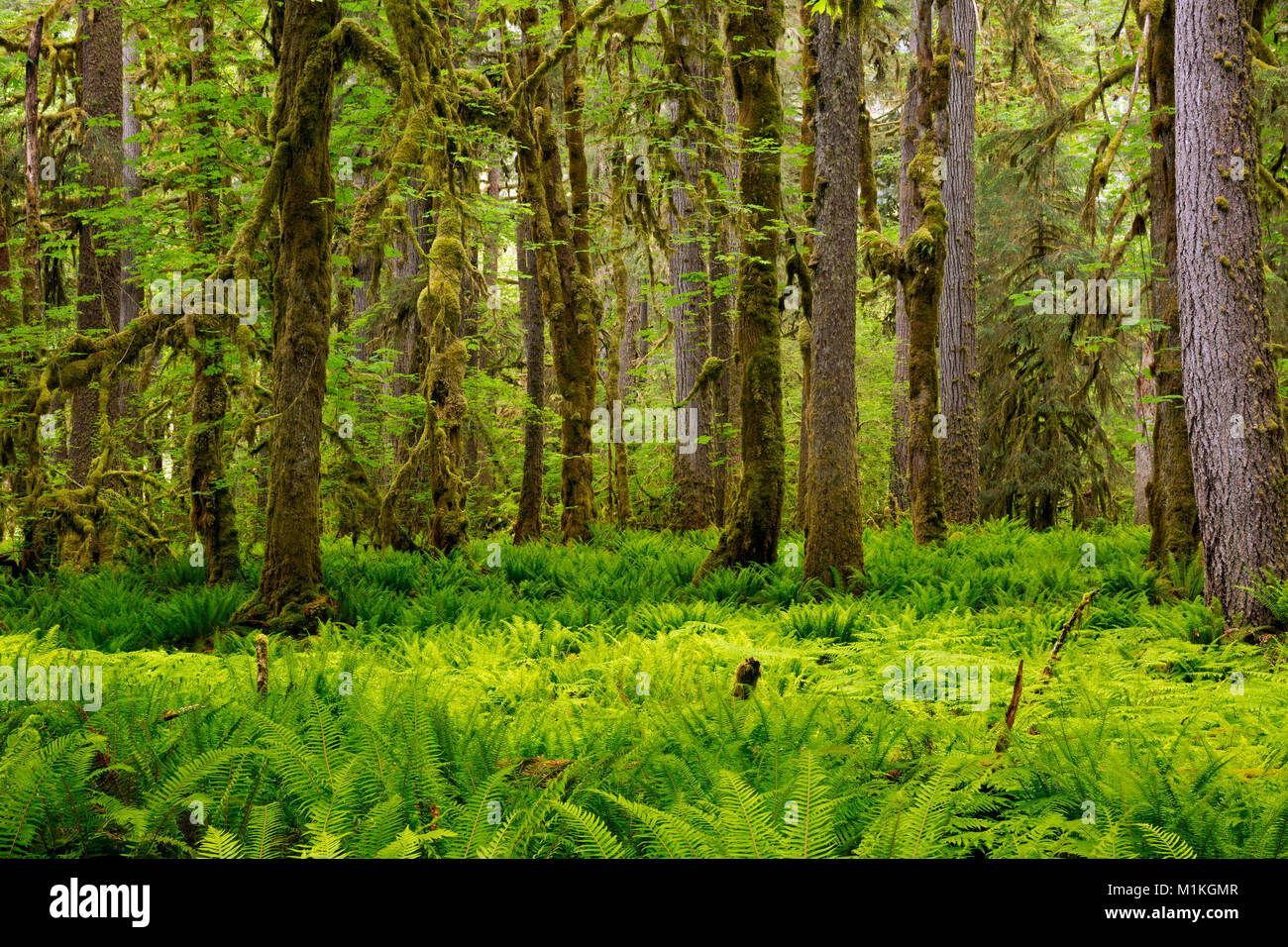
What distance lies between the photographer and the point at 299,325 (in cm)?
756

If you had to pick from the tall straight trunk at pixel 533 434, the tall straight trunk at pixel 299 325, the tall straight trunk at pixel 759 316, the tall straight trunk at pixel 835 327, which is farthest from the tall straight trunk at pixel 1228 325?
the tall straight trunk at pixel 533 434

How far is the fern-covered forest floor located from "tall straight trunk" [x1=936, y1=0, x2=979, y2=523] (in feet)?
16.7

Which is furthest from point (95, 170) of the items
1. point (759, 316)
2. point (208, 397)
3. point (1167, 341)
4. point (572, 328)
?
point (1167, 341)

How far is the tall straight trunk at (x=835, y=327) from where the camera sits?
8.80m

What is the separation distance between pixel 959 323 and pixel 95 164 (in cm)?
1172

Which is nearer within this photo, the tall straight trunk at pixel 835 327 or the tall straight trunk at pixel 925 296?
the tall straight trunk at pixel 835 327

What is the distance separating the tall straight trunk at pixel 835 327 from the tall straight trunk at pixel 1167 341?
2843mm

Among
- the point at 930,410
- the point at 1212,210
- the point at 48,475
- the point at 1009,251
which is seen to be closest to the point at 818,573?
the point at 930,410

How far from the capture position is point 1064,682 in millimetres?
5188

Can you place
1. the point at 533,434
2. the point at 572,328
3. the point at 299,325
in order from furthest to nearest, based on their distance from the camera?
the point at 533,434
the point at 572,328
the point at 299,325

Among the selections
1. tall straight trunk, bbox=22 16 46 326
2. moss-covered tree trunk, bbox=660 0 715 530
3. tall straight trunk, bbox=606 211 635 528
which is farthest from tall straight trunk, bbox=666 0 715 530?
tall straight trunk, bbox=22 16 46 326

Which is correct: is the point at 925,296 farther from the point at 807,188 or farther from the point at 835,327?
the point at 807,188

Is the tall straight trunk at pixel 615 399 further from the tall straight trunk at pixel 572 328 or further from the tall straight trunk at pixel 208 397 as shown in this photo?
the tall straight trunk at pixel 208 397

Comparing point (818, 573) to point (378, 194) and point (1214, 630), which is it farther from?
point (378, 194)
